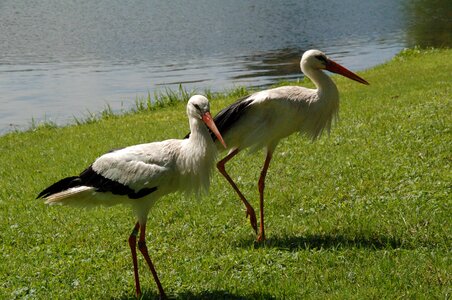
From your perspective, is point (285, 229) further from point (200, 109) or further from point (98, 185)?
point (98, 185)

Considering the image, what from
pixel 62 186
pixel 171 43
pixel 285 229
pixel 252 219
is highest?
Answer: pixel 62 186

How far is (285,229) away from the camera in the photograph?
6164 millimetres

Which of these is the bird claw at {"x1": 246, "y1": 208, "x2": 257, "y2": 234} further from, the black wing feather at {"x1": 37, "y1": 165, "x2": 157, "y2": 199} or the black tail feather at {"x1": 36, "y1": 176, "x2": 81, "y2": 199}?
the black tail feather at {"x1": 36, "y1": 176, "x2": 81, "y2": 199}

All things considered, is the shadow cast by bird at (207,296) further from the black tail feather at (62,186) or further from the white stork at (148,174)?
the black tail feather at (62,186)

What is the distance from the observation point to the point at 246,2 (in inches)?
1736

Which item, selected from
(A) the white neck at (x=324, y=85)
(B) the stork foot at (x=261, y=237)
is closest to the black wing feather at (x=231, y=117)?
(A) the white neck at (x=324, y=85)

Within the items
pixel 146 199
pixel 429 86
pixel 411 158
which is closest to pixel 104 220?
pixel 146 199

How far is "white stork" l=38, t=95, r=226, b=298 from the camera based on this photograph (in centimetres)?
486

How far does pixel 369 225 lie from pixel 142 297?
2.13m

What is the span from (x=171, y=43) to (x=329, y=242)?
948 inches

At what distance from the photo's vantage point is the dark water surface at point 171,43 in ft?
63.5

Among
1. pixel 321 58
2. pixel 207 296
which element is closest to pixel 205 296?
pixel 207 296

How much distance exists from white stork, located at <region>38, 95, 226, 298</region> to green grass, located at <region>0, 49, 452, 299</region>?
25.7 inches

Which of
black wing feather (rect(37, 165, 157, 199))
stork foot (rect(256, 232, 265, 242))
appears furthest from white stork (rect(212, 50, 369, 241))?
black wing feather (rect(37, 165, 157, 199))
